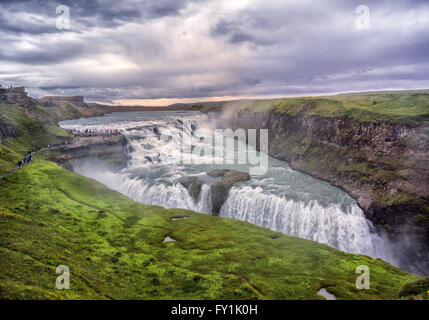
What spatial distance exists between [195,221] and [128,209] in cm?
1202

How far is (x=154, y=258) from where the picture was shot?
2661 centimetres

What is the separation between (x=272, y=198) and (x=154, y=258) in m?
27.5

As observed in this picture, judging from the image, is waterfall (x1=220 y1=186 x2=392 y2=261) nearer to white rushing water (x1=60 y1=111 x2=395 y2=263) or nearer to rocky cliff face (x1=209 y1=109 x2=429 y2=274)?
white rushing water (x1=60 y1=111 x2=395 y2=263)

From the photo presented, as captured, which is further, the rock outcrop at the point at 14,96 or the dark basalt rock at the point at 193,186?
the rock outcrop at the point at 14,96

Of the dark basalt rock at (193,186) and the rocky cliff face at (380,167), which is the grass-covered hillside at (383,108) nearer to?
the rocky cliff face at (380,167)

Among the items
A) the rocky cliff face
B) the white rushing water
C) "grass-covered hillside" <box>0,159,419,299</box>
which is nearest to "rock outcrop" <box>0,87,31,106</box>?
the white rushing water

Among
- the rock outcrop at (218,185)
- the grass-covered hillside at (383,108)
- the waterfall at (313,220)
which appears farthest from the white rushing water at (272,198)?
the grass-covered hillside at (383,108)

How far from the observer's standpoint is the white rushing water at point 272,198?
135 ft

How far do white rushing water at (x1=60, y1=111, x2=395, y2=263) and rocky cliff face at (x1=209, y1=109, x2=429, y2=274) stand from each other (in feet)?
8.92

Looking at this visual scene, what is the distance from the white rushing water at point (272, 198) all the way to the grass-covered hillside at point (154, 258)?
9850mm

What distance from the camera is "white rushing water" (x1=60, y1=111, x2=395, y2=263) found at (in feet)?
135

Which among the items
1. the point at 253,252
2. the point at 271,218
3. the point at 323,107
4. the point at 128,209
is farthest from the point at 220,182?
the point at 323,107

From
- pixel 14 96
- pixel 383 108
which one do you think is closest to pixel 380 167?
pixel 383 108

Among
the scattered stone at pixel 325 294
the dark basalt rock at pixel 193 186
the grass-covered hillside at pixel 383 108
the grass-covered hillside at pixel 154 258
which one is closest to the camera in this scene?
the grass-covered hillside at pixel 154 258
